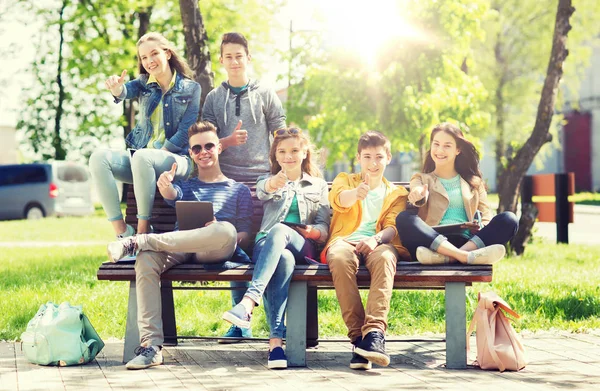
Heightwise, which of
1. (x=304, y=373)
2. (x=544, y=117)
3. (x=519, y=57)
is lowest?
(x=304, y=373)

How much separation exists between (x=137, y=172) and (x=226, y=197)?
0.62 m

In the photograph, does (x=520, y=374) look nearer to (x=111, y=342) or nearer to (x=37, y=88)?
(x=111, y=342)

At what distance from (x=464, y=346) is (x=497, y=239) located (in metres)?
0.70

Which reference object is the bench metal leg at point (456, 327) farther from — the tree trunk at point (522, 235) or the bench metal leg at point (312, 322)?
the tree trunk at point (522, 235)

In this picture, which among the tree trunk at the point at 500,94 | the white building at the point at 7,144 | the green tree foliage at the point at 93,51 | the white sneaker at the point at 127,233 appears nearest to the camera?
the white sneaker at the point at 127,233

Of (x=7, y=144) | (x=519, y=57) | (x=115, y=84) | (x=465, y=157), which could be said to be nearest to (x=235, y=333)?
(x=115, y=84)

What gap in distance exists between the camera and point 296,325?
5.59 meters

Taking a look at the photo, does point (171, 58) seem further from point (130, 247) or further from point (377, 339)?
point (377, 339)

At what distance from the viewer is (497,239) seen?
18.5ft

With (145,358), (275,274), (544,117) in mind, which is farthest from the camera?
(544,117)

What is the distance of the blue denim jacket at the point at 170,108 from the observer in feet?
20.7

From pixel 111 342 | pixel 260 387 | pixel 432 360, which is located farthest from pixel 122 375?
pixel 432 360

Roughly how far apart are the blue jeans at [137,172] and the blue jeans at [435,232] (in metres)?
1.61

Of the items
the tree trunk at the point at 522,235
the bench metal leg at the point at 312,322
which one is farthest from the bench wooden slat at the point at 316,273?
the tree trunk at the point at 522,235
